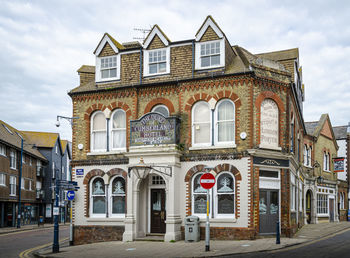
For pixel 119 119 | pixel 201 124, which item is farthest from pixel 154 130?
pixel 119 119

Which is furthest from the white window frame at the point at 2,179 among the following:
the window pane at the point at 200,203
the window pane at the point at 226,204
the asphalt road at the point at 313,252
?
the asphalt road at the point at 313,252

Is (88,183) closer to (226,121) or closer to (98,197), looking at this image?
(98,197)

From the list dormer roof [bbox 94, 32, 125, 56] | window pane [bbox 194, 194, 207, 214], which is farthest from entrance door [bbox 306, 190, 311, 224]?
dormer roof [bbox 94, 32, 125, 56]

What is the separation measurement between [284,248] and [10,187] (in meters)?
35.6

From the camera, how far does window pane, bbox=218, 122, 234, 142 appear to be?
20844 millimetres

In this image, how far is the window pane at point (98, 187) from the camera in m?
23.3

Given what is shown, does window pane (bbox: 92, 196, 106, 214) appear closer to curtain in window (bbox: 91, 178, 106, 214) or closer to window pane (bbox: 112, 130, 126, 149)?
curtain in window (bbox: 91, 178, 106, 214)

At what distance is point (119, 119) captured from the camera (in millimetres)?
23625

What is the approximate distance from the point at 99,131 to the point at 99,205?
3928 millimetres

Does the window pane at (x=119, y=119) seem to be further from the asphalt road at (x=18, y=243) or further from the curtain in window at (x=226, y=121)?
the asphalt road at (x=18, y=243)

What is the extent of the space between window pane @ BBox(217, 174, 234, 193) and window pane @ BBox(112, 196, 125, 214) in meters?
5.25

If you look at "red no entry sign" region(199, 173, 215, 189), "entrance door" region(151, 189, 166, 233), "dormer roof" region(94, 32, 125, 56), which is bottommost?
"entrance door" region(151, 189, 166, 233)

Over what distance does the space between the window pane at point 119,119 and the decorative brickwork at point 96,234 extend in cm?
529

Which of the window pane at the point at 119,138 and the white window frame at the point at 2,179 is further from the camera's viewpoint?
the white window frame at the point at 2,179
